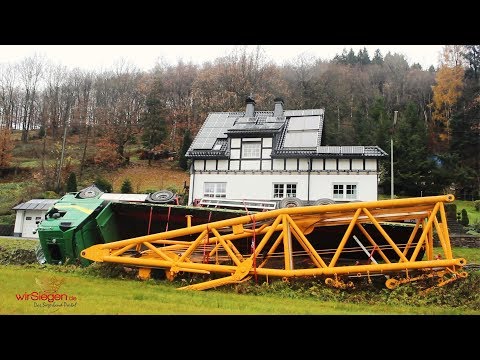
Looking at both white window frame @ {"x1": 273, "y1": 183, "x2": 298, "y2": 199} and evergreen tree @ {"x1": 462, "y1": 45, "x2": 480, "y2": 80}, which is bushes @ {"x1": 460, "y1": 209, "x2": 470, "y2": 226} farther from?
white window frame @ {"x1": 273, "y1": 183, "x2": 298, "y2": 199}

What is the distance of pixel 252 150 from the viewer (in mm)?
10508

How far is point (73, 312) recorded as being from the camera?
454cm

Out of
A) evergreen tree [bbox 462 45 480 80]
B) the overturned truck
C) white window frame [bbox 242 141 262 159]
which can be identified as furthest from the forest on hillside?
white window frame [bbox 242 141 262 159]

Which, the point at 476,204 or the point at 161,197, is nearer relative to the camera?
the point at 476,204

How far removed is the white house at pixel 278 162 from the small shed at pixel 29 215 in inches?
114

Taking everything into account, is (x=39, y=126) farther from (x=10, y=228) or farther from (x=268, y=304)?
(x=268, y=304)

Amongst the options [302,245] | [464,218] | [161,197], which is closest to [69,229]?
[161,197]

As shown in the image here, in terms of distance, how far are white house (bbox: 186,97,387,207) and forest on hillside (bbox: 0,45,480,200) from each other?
17.0 inches

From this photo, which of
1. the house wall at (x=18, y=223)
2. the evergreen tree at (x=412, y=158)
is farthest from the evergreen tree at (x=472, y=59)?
the house wall at (x=18, y=223)

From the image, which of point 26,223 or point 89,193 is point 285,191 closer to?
point 89,193

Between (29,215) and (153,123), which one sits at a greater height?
(153,123)

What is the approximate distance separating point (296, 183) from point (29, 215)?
5544mm
